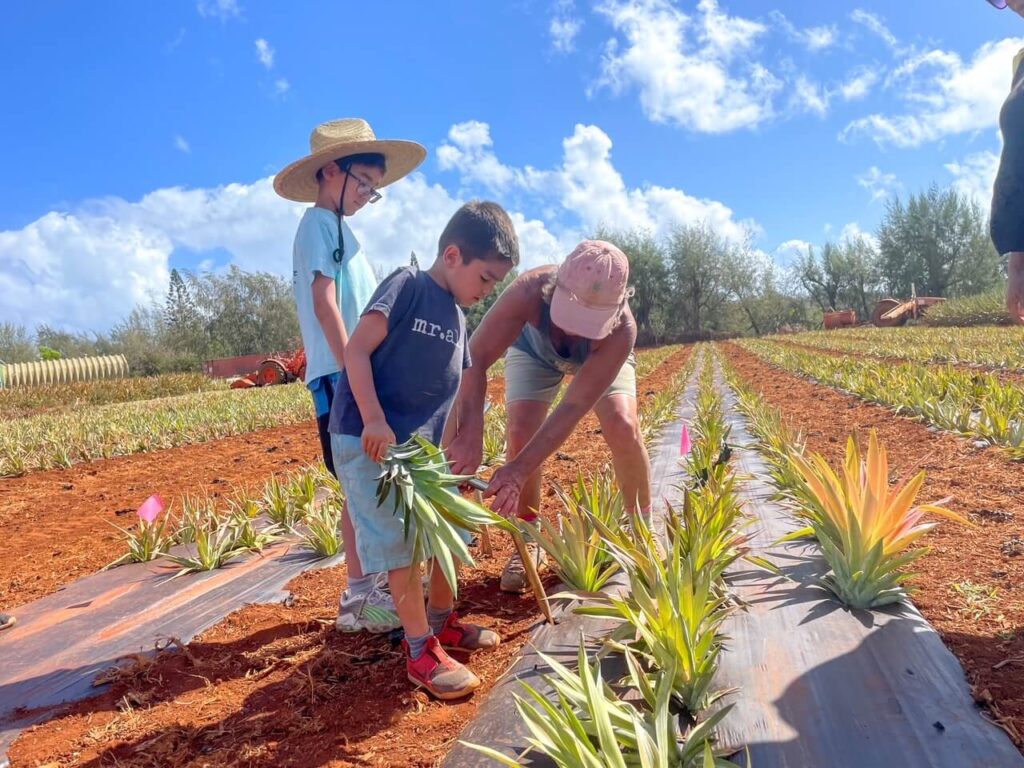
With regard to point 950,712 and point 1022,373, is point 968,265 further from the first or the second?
point 950,712

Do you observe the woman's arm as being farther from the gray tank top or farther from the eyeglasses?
the eyeglasses

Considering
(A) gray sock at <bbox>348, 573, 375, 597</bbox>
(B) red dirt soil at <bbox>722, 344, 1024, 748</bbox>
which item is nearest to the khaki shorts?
(A) gray sock at <bbox>348, 573, 375, 597</bbox>

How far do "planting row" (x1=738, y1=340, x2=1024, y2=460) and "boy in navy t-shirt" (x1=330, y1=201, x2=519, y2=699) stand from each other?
3.33 meters

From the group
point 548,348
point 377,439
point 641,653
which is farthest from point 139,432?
point 641,653

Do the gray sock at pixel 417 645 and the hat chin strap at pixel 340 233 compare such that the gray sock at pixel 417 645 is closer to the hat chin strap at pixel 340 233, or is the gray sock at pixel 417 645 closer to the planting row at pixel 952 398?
the hat chin strap at pixel 340 233

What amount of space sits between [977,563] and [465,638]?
1774 millimetres

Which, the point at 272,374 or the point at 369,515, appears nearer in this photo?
the point at 369,515

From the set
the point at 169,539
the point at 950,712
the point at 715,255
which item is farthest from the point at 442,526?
the point at 715,255

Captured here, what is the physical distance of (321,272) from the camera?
2.14 m

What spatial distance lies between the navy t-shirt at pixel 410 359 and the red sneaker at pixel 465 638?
1.95 ft

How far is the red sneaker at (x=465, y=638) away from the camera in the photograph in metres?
1.94

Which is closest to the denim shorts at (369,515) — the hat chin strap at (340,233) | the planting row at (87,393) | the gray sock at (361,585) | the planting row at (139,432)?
the gray sock at (361,585)

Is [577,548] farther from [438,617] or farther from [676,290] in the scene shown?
[676,290]

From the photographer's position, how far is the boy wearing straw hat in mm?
2105
